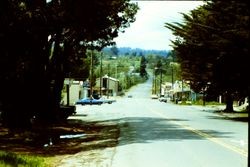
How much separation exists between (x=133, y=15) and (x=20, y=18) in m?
16.6

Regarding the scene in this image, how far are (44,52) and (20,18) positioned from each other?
513 cm

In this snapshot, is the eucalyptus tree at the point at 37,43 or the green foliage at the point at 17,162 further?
the eucalyptus tree at the point at 37,43

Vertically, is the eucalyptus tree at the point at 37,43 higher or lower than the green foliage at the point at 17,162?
higher

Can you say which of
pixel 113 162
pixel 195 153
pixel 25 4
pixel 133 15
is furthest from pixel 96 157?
pixel 133 15

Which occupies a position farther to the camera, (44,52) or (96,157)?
(44,52)

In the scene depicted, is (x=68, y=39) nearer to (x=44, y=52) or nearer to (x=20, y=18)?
(x=44, y=52)

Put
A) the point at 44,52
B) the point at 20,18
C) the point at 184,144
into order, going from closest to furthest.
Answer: the point at 184,144 < the point at 20,18 < the point at 44,52

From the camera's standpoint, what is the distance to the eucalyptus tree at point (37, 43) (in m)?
22.7

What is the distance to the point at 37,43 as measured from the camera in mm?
25047

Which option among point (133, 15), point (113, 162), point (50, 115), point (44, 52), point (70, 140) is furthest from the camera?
point (133, 15)

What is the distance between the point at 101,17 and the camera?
2908cm

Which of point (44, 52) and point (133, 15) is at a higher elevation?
point (133, 15)

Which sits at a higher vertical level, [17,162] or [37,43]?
[37,43]

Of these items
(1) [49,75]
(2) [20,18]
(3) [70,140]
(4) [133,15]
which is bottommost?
(3) [70,140]
